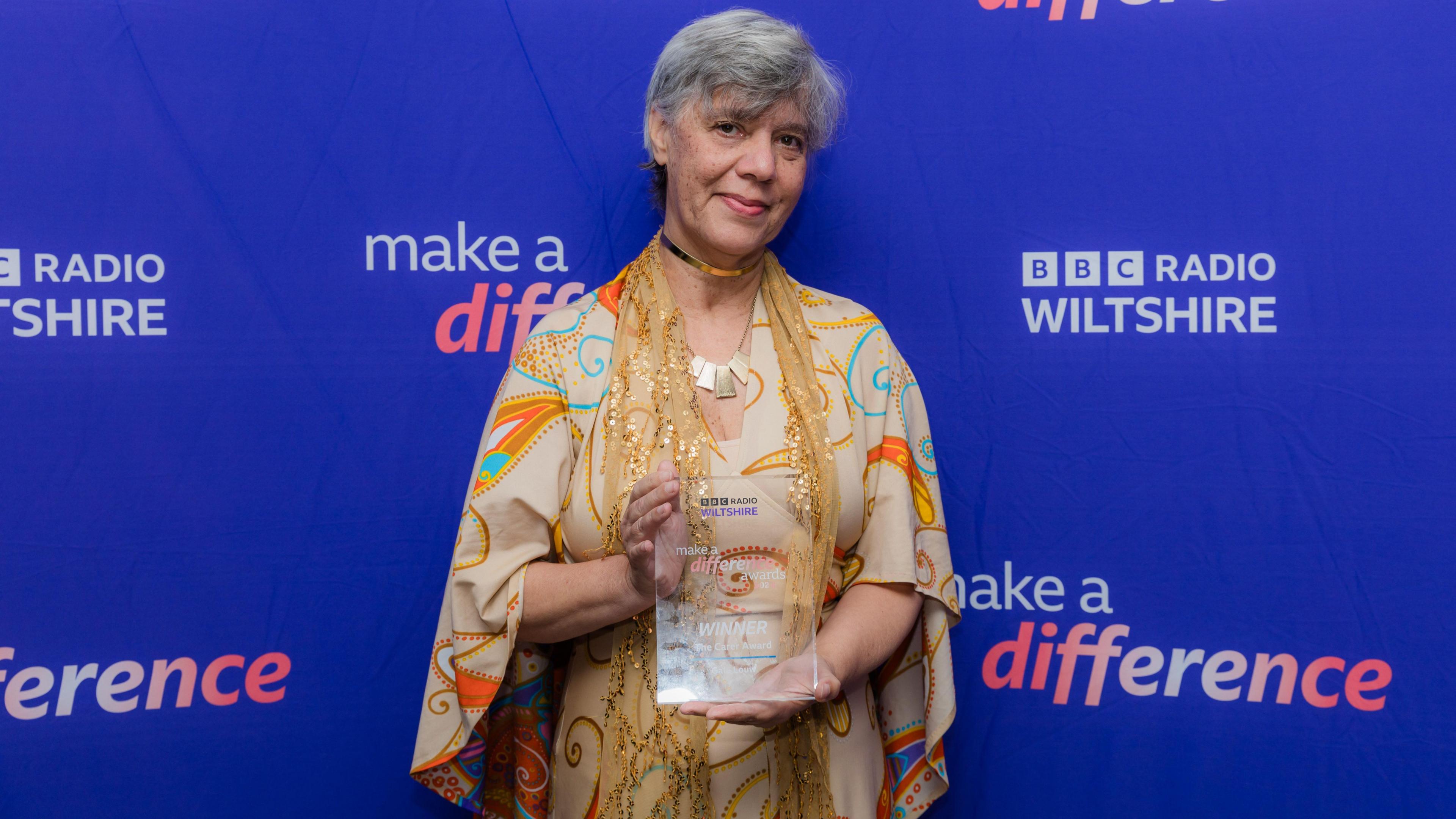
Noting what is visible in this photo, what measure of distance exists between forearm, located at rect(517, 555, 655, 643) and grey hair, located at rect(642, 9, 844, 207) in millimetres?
623

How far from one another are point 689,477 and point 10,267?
1243mm

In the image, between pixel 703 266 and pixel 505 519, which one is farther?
pixel 703 266

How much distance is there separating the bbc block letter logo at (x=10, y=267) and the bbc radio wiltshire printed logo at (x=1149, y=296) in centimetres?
172

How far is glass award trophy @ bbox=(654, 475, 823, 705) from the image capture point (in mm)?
1158

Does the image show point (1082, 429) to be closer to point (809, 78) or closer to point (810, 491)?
point (810, 491)

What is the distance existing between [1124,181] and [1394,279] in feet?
1.64

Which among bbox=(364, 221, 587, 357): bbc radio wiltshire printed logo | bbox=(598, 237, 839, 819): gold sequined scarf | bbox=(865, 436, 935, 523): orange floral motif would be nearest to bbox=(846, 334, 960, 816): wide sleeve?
bbox=(865, 436, 935, 523): orange floral motif

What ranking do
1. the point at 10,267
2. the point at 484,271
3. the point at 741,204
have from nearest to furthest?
the point at 741,204 < the point at 10,267 < the point at 484,271

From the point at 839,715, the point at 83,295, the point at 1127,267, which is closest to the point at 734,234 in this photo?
the point at 839,715

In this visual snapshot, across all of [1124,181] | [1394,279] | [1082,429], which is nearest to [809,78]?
[1124,181]

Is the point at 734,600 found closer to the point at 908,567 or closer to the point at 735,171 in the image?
the point at 908,567

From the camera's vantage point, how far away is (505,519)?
1.26 metres

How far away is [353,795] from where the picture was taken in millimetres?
1705

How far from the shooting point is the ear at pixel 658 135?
4.49 ft
